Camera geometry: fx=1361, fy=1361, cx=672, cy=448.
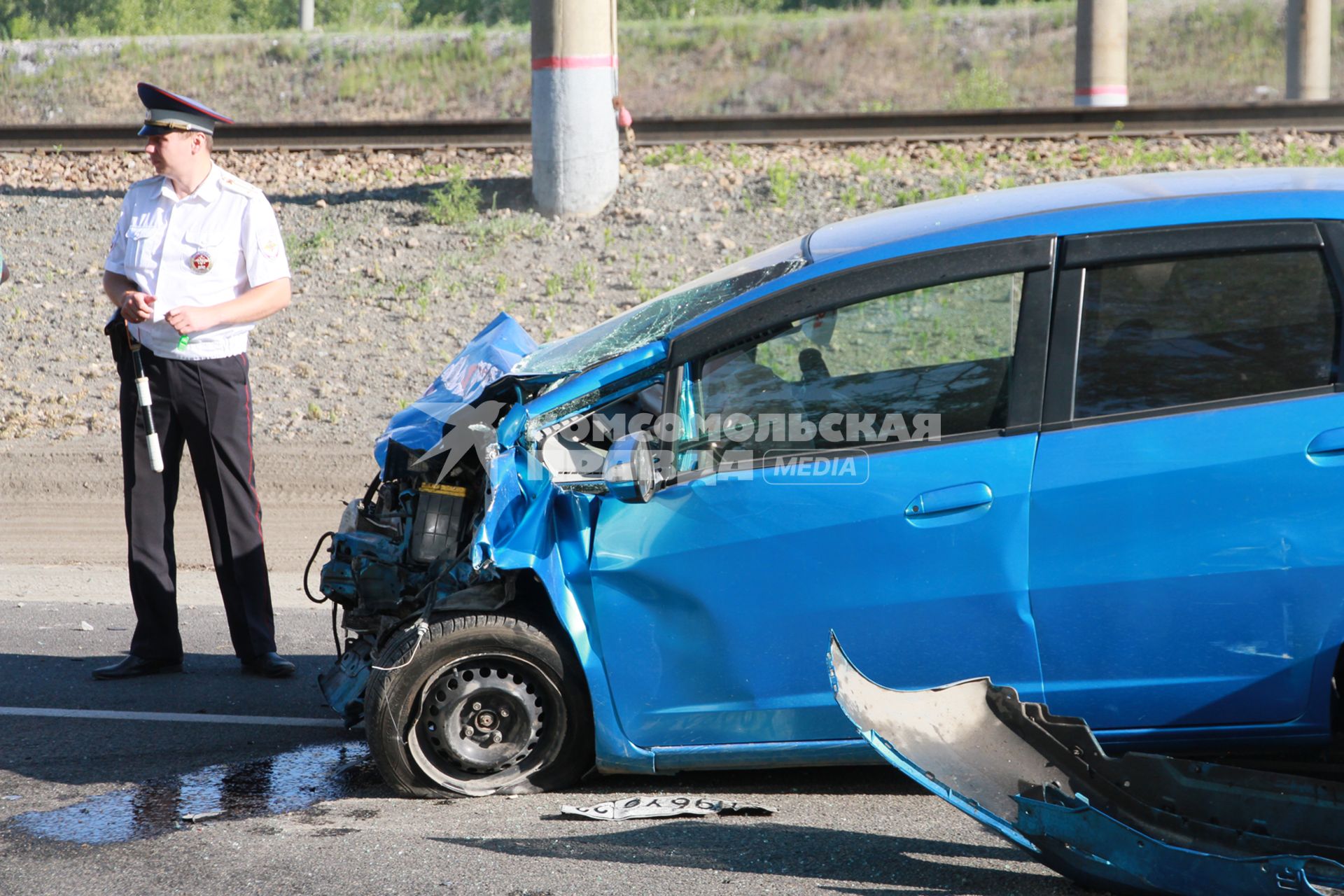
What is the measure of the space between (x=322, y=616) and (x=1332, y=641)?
4306mm

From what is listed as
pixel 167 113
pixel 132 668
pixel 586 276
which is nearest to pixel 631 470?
pixel 167 113

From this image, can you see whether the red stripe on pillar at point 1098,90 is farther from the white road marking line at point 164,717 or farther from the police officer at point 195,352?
the white road marking line at point 164,717

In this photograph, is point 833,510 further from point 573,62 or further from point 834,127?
point 834,127

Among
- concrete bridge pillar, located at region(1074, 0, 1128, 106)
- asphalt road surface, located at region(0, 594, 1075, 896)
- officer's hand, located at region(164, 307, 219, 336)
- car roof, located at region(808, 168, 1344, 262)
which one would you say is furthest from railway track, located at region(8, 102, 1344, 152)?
asphalt road surface, located at region(0, 594, 1075, 896)

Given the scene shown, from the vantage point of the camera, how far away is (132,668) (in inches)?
213

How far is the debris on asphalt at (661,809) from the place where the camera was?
3.82 meters

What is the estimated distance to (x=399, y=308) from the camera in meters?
10.6

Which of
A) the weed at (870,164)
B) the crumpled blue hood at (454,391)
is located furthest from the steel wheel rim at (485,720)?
the weed at (870,164)

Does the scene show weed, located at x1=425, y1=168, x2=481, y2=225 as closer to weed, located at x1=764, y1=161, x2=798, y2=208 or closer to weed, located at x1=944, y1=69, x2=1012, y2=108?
weed, located at x1=764, y1=161, x2=798, y2=208

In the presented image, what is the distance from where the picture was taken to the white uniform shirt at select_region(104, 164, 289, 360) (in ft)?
17.0

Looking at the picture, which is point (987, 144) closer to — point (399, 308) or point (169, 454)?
point (399, 308)

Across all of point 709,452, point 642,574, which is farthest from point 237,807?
point 709,452

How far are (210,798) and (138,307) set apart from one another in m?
1.88

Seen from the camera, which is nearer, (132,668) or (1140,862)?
(1140,862)
